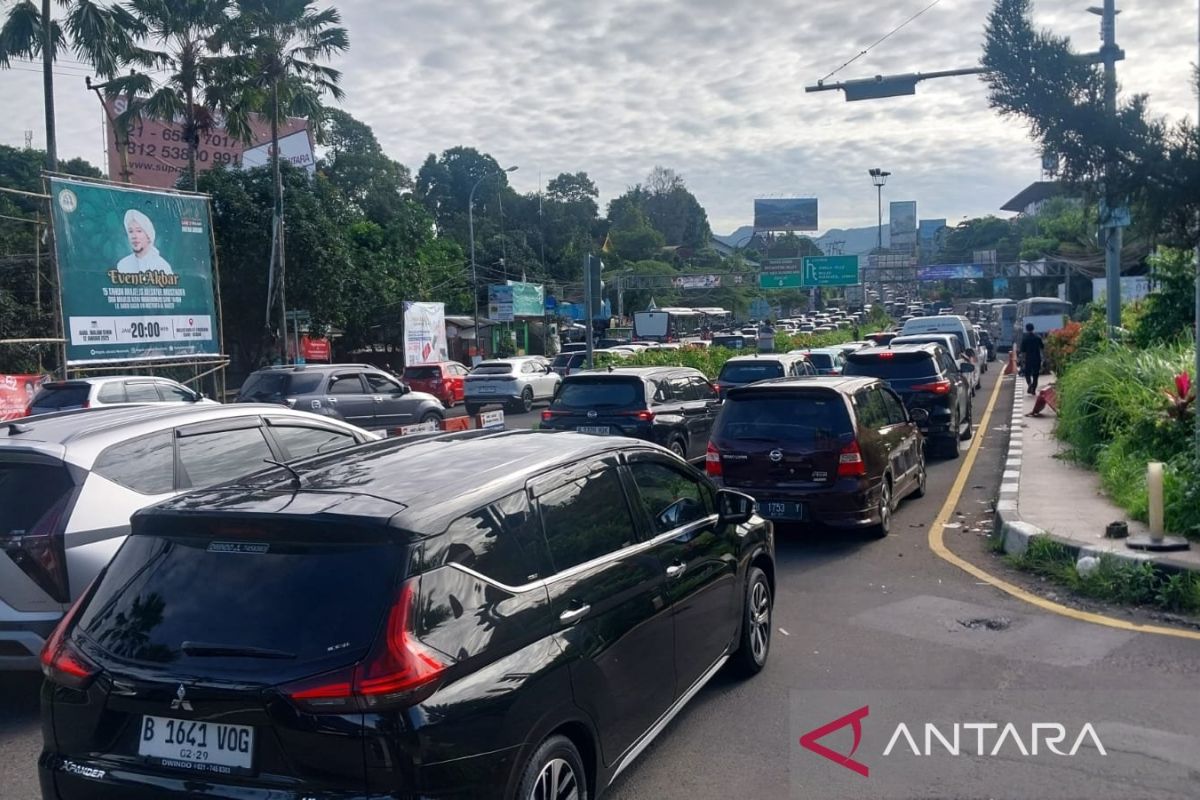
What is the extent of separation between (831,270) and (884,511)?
48.6 m

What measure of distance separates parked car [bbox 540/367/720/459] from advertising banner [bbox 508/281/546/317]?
38.5 meters

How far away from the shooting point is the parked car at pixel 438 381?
3019 centimetres

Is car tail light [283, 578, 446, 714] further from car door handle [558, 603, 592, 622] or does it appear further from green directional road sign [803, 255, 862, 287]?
green directional road sign [803, 255, 862, 287]

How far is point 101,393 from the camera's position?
50.3 ft

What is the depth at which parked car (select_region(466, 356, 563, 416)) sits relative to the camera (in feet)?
97.6

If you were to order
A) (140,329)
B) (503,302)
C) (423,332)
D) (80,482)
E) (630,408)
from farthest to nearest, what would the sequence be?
(503,302), (423,332), (140,329), (630,408), (80,482)

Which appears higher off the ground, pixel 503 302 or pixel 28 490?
pixel 503 302

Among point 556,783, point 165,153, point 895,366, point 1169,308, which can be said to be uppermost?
point 165,153

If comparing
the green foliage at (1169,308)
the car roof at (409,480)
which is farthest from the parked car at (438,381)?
the car roof at (409,480)

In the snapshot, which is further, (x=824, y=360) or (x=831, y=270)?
(x=831, y=270)

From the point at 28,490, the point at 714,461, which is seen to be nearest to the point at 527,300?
the point at 714,461

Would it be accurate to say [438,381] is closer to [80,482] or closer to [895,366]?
[895,366]

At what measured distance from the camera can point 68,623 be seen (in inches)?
152

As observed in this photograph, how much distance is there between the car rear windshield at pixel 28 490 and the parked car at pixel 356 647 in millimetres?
2471
